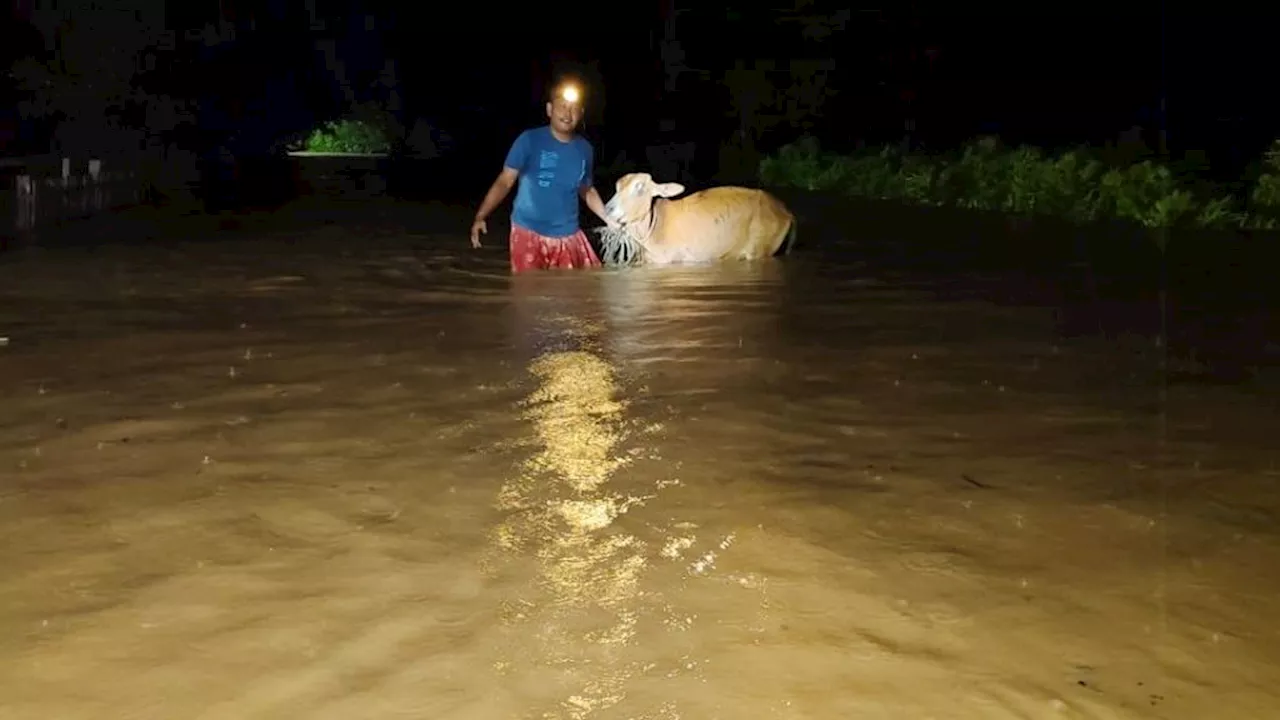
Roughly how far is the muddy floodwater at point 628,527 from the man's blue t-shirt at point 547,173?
3040 mm

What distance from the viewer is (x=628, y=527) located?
4668 mm

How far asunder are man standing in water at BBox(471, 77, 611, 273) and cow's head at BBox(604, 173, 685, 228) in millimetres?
140

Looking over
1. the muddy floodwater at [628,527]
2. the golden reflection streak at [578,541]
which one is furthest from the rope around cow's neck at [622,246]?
the golden reflection streak at [578,541]

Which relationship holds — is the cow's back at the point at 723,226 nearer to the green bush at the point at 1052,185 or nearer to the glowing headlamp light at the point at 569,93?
the glowing headlamp light at the point at 569,93

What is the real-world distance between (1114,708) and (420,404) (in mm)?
3940

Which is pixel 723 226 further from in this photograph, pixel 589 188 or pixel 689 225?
pixel 589 188

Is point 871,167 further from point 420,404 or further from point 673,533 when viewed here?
point 673,533

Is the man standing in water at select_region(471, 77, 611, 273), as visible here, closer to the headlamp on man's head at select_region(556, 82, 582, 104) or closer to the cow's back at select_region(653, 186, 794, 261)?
the headlamp on man's head at select_region(556, 82, 582, 104)

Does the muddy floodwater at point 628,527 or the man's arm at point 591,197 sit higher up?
the man's arm at point 591,197

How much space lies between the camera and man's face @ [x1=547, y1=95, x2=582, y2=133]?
11.2 m

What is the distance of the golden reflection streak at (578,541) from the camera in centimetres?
356

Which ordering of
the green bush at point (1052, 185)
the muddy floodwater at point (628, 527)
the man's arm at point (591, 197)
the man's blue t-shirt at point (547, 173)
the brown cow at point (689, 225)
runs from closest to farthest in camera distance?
the muddy floodwater at point (628, 527), the man's blue t-shirt at point (547, 173), the man's arm at point (591, 197), the brown cow at point (689, 225), the green bush at point (1052, 185)

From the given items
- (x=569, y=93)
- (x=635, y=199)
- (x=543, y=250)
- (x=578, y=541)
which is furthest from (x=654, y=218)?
(x=578, y=541)

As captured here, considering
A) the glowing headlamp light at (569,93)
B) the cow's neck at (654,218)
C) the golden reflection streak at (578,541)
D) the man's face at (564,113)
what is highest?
the glowing headlamp light at (569,93)
